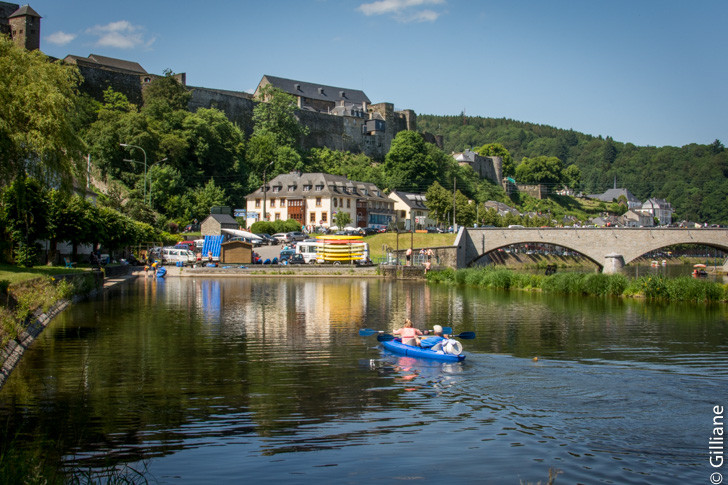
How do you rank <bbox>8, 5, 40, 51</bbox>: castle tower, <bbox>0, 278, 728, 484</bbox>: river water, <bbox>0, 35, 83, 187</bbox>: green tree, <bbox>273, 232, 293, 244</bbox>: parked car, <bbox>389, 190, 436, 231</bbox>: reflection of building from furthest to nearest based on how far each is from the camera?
1. <bbox>389, 190, 436, 231</bbox>: reflection of building
2. <bbox>8, 5, 40, 51</bbox>: castle tower
3. <bbox>273, 232, 293, 244</bbox>: parked car
4. <bbox>0, 35, 83, 187</bbox>: green tree
5. <bbox>0, 278, 728, 484</bbox>: river water

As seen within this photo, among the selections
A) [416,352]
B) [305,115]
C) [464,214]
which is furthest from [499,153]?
[416,352]

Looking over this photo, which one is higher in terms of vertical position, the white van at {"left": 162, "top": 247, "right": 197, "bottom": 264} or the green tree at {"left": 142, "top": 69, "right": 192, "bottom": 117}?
the green tree at {"left": 142, "top": 69, "right": 192, "bottom": 117}

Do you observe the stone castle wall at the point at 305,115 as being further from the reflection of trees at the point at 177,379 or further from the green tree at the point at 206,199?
the reflection of trees at the point at 177,379

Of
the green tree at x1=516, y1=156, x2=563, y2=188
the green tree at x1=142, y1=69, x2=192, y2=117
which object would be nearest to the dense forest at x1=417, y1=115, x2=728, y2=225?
the green tree at x1=516, y1=156, x2=563, y2=188

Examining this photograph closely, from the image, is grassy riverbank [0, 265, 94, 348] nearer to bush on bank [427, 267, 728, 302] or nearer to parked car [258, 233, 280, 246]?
bush on bank [427, 267, 728, 302]

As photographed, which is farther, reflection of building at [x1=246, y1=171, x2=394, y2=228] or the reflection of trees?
reflection of building at [x1=246, y1=171, x2=394, y2=228]

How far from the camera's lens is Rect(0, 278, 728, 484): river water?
31.0 feet

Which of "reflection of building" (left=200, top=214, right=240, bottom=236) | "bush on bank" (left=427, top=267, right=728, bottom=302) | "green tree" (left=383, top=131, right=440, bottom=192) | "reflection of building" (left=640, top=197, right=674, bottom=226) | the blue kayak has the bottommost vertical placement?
the blue kayak

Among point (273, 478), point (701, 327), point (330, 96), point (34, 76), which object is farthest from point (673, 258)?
point (273, 478)

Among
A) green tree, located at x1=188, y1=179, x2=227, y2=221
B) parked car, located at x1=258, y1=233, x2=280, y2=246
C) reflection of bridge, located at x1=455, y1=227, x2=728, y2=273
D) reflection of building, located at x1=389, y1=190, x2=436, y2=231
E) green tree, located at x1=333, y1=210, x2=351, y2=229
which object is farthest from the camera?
reflection of building, located at x1=389, y1=190, x2=436, y2=231

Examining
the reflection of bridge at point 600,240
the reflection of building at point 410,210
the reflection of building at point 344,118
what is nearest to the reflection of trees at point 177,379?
the reflection of bridge at point 600,240

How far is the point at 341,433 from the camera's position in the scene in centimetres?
1070

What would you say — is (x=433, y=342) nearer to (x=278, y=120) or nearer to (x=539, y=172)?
(x=278, y=120)

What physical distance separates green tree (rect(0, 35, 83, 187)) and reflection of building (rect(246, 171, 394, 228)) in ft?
183
